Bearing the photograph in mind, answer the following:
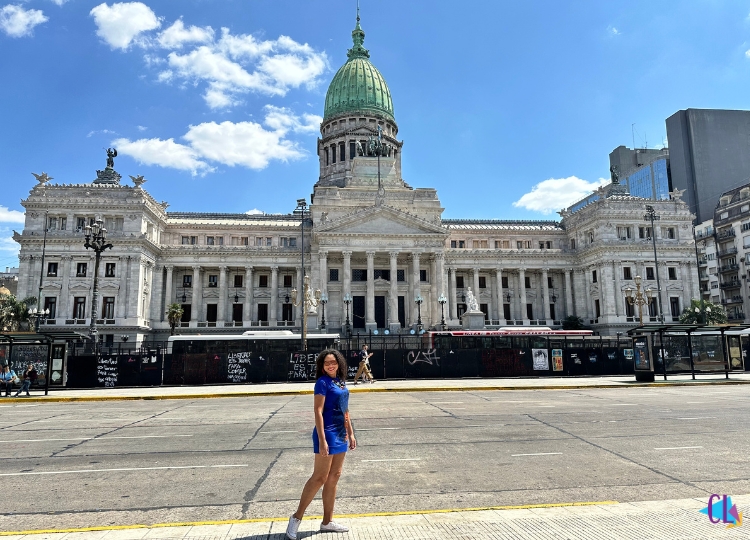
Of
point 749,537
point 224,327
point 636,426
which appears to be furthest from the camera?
point 224,327

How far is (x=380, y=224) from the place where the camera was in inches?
2379

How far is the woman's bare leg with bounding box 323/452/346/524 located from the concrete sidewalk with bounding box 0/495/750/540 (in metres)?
0.22

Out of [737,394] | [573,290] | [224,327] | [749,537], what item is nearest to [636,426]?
[749,537]

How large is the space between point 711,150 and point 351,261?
7661 centimetres

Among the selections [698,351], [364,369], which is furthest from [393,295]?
[698,351]

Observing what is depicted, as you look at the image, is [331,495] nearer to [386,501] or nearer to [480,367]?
[386,501]

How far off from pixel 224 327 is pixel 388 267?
21391mm

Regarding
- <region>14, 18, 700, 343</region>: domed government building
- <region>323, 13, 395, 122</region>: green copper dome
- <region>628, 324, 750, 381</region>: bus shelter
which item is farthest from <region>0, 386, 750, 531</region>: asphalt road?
<region>323, 13, 395, 122</region>: green copper dome

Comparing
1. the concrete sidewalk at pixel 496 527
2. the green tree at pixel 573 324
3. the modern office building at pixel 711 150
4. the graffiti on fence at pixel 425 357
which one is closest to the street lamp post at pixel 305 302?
the graffiti on fence at pixel 425 357

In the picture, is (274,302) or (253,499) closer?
(253,499)

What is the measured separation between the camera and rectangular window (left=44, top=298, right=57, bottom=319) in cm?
5622

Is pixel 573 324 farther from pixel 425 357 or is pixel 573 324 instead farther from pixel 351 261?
pixel 425 357

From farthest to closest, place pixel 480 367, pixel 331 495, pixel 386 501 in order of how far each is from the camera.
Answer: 1. pixel 480 367
2. pixel 386 501
3. pixel 331 495

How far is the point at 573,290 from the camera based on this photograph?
70688mm
